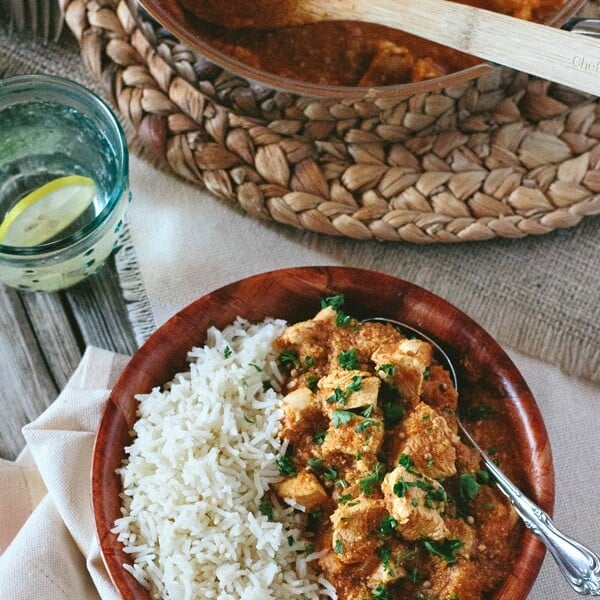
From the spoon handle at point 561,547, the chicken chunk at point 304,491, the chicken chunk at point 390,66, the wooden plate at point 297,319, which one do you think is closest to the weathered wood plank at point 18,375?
the wooden plate at point 297,319

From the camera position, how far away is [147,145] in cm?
247

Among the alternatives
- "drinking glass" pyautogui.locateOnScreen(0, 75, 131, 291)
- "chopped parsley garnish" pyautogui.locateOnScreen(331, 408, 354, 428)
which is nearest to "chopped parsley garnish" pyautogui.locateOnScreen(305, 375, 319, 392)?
"chopped parsley garnish" pyautogui.locateOnScreen(331, 408, 354, 428)

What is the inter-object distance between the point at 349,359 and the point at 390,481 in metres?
0.28

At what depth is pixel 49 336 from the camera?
2.47 m

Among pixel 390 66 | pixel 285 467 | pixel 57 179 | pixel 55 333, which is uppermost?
pixel 390 66

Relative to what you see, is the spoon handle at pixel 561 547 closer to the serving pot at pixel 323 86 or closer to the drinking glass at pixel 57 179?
the serving pot at pixel 323 86

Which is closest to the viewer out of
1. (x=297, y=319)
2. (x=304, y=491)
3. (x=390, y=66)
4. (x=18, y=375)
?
(x=304, y=491)

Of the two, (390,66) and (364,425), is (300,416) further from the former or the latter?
(390,66)

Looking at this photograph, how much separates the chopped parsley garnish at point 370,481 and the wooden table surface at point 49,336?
0.84m

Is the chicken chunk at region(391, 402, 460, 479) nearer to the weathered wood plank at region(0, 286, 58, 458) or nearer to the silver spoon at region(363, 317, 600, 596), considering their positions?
the silver spoon at region(363, 317, 600, 596)

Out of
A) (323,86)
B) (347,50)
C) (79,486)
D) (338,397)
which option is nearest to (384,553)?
(338,397)

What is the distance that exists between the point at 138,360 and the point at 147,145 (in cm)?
65

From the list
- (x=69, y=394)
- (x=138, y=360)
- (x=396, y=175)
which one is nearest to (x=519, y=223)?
(x=396, y=175)

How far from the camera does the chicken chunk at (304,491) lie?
189cm
